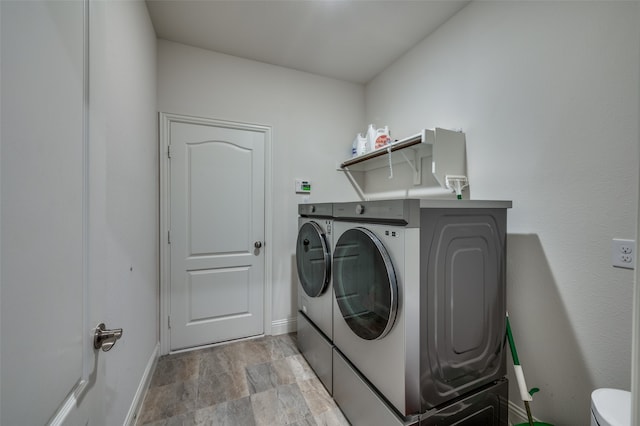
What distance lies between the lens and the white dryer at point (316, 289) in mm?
1773

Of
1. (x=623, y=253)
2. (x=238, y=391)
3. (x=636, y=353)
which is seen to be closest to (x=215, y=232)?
Answer: (x=238, y=391)

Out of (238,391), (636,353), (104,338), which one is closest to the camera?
(636,353)

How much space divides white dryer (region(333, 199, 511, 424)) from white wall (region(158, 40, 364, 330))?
123 centimetres

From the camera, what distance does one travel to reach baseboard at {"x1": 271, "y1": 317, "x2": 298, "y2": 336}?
260cm

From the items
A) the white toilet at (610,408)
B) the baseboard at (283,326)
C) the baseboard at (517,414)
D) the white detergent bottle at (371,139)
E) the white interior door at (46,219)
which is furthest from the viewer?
the baseboard at (283,326)

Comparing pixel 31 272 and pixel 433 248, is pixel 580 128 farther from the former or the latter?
pixel 31 272

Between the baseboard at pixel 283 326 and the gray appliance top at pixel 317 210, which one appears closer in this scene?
the gray appliance top at pixel 317 210

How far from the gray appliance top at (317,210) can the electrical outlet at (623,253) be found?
4.44ft

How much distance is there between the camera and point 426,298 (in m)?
1.18

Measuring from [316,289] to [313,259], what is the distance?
22cm

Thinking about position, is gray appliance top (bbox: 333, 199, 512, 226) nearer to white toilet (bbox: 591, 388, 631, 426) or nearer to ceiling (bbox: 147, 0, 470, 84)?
white toilet (bbox: 591, 388, 631, 426)

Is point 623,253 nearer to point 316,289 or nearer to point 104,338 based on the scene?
point 316,289

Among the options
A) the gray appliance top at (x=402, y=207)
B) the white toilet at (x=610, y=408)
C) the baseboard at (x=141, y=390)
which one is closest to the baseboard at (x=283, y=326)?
the baseboard at (x=141, y=390)

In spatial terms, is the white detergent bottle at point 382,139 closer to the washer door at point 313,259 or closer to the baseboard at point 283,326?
the washer door at point 313,259
